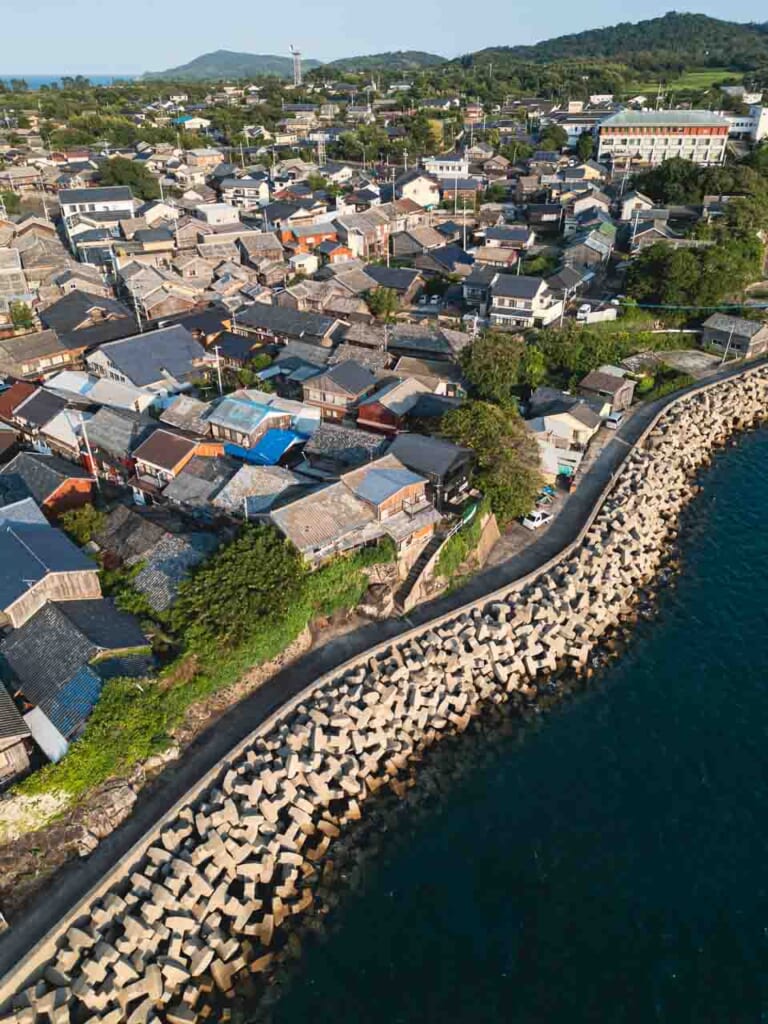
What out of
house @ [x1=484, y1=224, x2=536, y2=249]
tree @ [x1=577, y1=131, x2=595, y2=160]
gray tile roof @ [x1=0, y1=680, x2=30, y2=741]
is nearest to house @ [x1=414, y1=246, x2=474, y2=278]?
house @ [x1=484, y1=224, x2=536, y2=249]

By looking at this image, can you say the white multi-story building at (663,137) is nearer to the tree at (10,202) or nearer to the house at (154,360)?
the tree at (10,202)

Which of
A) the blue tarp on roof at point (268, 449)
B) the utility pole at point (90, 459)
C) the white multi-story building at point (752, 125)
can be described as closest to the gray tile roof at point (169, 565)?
the blue tarp on roof at point (268, 449)

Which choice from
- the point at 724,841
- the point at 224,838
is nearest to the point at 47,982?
the point at 224,838

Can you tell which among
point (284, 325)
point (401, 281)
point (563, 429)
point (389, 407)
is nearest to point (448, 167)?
point (401, 281)

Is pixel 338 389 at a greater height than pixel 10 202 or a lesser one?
lesser

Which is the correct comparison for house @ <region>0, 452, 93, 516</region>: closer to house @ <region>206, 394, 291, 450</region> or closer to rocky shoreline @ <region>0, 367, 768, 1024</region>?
house @ <region>206, 394, 291, 450</region>

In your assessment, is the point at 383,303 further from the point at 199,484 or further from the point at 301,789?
the point at 301,789
